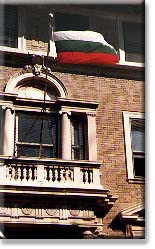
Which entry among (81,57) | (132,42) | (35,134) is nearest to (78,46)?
(81,57)

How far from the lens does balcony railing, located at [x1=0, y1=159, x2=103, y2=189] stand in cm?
815

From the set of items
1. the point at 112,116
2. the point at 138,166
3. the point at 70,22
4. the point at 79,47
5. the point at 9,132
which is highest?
the point at 70,22

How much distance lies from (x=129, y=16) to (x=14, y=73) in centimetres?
266

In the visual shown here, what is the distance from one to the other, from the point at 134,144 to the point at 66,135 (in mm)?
1298

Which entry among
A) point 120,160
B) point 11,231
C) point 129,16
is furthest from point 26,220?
point 129,16

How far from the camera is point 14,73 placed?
945 centimetres

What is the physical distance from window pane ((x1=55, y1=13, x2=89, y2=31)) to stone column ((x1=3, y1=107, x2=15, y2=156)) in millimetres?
2132

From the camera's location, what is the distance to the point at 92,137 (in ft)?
30.1

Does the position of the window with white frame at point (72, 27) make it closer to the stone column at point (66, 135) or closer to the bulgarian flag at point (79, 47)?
the bulgarian flag at point (79, 47)

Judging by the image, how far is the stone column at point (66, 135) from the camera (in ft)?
29.1

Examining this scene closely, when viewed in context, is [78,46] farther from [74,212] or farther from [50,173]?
[74,212]

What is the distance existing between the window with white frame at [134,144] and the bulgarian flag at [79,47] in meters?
1.22

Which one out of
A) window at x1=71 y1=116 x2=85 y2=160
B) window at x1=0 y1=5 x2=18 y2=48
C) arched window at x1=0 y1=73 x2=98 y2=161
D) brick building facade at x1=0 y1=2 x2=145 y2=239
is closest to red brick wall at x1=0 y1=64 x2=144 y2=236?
brick building facade at x1=0 y1=2 x2=145 y2=239

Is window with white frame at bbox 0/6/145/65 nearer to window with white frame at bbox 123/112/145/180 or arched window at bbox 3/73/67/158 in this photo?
arched window at bbox 3/73/67/158
